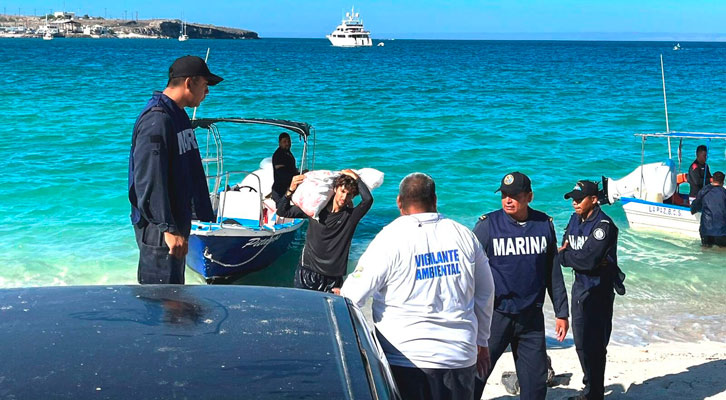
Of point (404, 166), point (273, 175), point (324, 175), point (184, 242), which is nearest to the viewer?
point (184, 242)

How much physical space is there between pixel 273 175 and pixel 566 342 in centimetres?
515

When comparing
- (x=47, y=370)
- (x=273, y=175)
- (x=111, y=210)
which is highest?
(x=47, y=370)

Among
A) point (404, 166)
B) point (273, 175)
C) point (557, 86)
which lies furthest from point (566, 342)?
point (557, 86)

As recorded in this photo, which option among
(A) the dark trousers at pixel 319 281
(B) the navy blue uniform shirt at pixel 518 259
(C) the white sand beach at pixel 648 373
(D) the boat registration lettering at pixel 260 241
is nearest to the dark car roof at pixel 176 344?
(B) the navy blue uniform shirt at pixel 518 259

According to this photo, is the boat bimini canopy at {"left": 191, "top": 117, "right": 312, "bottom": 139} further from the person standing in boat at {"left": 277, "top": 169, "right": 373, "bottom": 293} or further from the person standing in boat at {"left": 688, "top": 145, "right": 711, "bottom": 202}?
the person standing in boat at {"left": 688, "top": 145, "right": 711, "bottom": 202}

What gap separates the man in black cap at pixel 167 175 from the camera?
4027 mm

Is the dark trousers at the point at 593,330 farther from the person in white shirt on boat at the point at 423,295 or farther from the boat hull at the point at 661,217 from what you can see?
the boat hull at the point at 661,217

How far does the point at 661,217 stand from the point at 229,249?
6846 mm

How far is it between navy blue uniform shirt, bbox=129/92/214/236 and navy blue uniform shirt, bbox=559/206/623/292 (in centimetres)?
245

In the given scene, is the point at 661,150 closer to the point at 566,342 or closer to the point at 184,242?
the point at 566,342

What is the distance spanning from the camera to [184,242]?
4191 mm

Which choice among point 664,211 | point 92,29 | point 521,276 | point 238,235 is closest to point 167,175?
point 521,276

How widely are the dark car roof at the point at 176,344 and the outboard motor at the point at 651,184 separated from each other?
10.3 meters

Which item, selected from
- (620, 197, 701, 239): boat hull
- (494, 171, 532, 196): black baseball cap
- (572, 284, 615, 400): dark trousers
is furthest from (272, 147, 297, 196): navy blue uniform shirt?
(494, 171, 532, 196): black baseball cap
